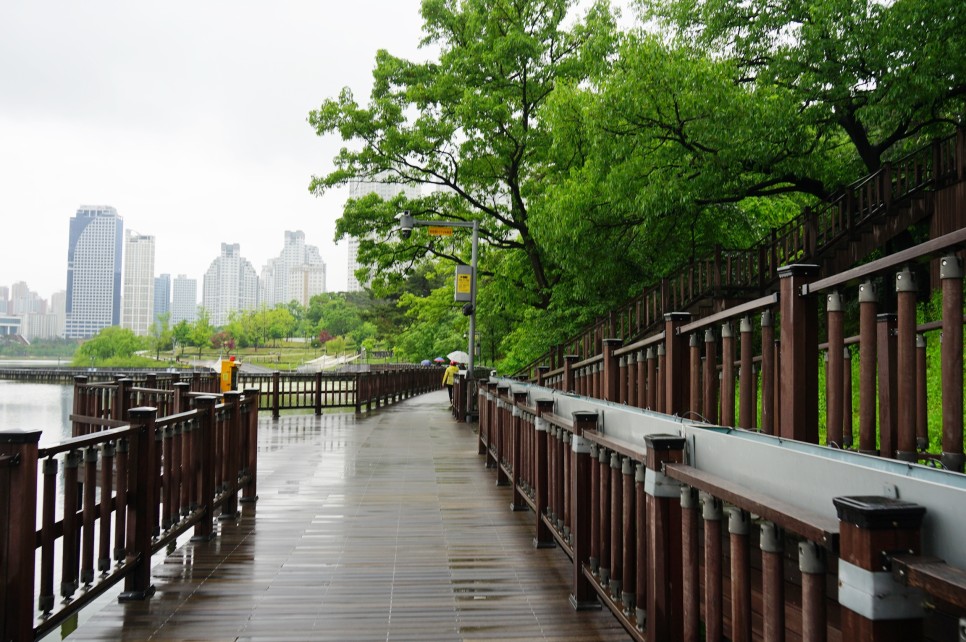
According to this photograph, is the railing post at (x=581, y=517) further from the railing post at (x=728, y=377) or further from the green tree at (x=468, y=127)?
the green tree at (x=468, y=127)

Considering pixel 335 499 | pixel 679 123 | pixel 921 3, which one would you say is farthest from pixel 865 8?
pixel 335 499

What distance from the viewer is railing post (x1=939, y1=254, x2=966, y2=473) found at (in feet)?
7.57

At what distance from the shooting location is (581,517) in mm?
3359

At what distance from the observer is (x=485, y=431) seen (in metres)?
8.81

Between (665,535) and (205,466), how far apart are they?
370 cm

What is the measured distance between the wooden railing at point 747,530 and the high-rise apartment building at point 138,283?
16684cm

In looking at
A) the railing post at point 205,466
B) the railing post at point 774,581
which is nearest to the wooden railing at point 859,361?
the railing post at point 774,581

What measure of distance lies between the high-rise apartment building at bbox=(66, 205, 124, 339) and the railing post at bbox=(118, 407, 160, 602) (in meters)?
172

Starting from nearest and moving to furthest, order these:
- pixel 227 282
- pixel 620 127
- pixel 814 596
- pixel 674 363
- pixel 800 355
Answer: pixel 814 596
pixel 800 355
pixel 674 363
pixel 620 127
pixel 227 282

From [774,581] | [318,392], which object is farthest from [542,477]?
[318,392]

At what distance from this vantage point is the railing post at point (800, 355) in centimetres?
300

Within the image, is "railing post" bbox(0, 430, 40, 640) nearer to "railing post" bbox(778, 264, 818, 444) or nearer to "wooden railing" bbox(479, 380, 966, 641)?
"wooden railing" bbox(479, 380, 966, 641)

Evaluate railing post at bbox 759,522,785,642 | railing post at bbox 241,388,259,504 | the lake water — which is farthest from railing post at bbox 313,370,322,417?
railing post at bbox 759,522,785,642

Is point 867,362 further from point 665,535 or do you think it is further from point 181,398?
point 181,398
